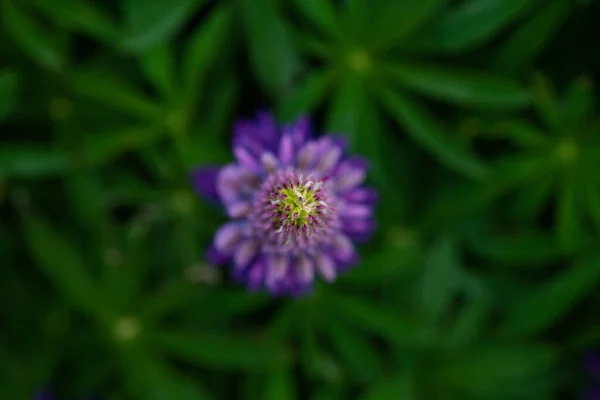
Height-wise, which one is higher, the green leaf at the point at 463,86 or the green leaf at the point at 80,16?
the green leaf at the point at 80,16

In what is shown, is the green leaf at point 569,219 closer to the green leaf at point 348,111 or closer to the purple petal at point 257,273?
the green leaf at point 348,111

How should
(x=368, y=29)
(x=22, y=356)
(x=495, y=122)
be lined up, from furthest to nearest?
(x=22, y=356) < (x=495, y=122) < (x=368, y=29)

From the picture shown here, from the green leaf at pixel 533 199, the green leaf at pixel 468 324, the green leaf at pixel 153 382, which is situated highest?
the green leaf at pixel 533 199

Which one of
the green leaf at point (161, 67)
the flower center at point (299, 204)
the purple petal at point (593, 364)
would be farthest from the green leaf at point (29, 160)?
the purple petal at point (593, 364)

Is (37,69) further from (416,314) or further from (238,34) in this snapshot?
(416,314)

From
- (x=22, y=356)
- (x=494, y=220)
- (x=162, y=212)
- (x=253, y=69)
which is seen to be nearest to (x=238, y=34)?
(x=253, y=69)

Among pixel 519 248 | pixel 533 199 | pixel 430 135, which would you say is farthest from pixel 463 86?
pixel 519 248
